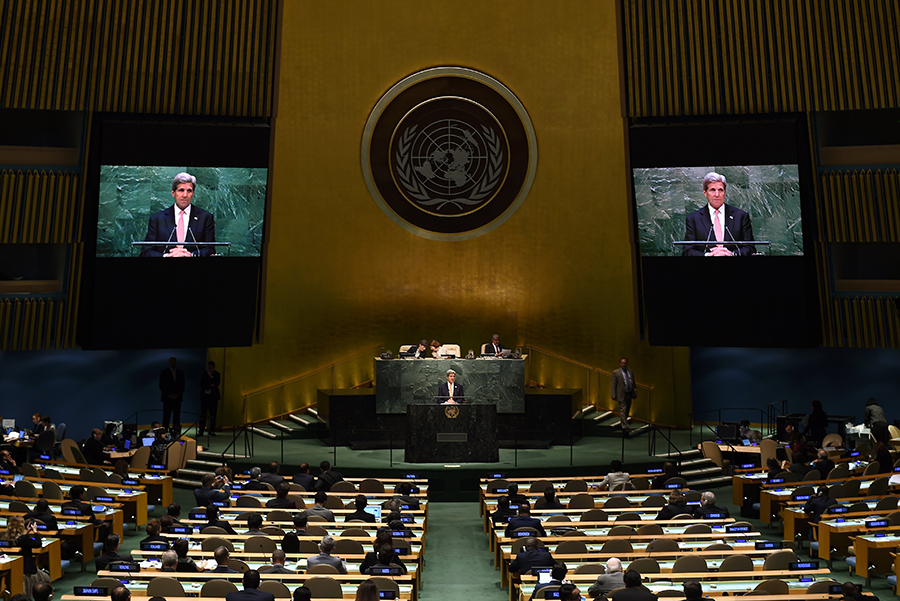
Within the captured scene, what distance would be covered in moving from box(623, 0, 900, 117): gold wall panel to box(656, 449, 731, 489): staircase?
642 centimetres

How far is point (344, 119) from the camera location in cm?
2027

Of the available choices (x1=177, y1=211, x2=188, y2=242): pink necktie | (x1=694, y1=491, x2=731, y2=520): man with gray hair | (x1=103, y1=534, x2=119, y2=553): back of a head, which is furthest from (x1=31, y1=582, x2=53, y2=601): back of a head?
(x1=177, y1=211, x2=188, y2=242): pink necktie

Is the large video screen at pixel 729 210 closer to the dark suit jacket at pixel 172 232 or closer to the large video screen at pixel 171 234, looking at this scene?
the large video screen at pixel 171 234

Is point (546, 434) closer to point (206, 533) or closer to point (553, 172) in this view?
point (553, 172)

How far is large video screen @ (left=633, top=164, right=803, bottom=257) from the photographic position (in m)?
17.7

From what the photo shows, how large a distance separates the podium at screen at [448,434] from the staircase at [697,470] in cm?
329

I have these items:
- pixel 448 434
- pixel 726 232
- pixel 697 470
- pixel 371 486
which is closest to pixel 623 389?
pixel 697 470

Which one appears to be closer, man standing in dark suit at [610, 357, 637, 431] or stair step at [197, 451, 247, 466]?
stair step at [197, 451, 247, 466]

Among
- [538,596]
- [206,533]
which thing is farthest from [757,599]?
[206,533]

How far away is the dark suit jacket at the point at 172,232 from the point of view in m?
17.5

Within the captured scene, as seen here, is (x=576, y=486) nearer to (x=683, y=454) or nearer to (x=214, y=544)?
(x=683, y=454)

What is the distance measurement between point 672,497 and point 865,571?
2177 mm

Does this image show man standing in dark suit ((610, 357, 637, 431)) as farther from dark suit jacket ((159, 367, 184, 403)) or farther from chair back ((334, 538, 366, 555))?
chair back ((334, 538, 366, 555))

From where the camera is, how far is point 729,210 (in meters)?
17.8
